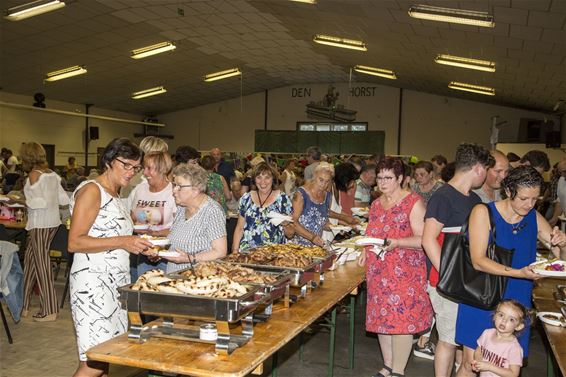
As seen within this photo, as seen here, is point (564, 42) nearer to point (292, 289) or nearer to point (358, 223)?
point (358, 223)

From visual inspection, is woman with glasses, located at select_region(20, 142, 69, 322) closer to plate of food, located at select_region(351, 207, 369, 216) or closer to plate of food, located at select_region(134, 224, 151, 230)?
plate of food, located at select_region(134, 224, 151, 230)

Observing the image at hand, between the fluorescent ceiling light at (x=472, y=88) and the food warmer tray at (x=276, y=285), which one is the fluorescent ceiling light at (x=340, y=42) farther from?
the food warmer tray at (x=276, y=285)

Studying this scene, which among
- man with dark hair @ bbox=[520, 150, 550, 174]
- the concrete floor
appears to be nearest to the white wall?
the concrete floor

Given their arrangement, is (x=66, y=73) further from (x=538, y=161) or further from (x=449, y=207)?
(x=449, y=207)

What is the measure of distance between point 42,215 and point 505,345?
3766 mm

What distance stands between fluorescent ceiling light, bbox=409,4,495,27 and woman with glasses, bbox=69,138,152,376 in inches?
196

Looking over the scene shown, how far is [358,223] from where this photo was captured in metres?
5.45

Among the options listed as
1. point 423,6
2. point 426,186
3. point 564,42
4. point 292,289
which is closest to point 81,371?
point 292,289

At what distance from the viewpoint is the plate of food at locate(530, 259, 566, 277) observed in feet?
7.52

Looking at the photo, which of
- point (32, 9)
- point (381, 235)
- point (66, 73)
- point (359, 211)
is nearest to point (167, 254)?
point (381, 235)

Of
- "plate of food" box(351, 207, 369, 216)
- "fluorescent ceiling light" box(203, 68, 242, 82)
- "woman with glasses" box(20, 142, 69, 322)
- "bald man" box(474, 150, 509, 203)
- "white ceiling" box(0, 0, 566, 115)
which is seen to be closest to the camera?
"bald man" box(474, 150, 509, 203)

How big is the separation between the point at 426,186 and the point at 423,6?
7.43 ft

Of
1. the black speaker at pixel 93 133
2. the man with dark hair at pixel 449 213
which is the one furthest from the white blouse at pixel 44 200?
the black speaker at pixel 93 133

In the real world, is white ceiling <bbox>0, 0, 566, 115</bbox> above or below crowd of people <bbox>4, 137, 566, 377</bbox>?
above
